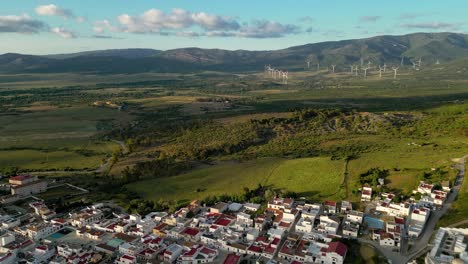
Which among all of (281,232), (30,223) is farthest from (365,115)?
(30,223)

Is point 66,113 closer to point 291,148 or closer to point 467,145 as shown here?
point 291,148

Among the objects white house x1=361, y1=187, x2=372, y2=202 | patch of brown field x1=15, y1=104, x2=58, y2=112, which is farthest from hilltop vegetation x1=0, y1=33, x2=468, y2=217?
patch of brown field x1=15, y1=104, x2=58, y2=112

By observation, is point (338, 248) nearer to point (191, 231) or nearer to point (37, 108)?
point (191, 231)

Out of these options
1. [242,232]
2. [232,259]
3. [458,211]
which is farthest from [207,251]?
[458,211]

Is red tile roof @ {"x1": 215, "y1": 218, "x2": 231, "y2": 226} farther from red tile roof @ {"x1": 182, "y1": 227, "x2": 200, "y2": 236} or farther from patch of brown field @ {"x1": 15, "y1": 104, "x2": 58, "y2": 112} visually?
patch of brown field @ {"x1": 15, "y1": 104, "x2": 58, "y2": 112}

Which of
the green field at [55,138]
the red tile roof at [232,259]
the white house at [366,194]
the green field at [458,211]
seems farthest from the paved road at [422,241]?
the green field at [55,138]

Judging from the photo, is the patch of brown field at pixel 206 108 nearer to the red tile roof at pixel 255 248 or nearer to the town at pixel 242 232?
the town at pixel 242 232
